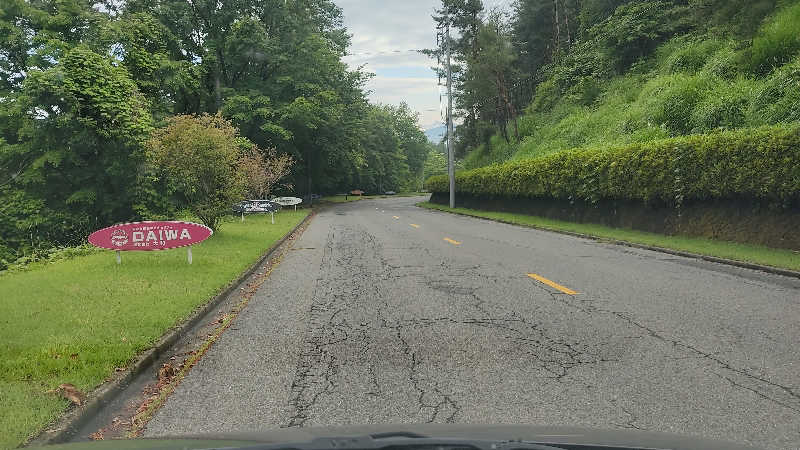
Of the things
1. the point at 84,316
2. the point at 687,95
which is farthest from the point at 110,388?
the point at 687,95

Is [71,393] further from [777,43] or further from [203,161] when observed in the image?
[777,43]

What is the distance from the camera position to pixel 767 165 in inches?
487

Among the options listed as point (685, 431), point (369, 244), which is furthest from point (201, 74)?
point (685, 431)

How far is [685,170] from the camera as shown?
49.9 feet

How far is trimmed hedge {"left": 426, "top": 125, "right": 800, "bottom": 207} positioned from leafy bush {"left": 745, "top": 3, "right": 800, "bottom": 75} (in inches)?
264

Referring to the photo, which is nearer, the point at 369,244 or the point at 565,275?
the point at 565,275

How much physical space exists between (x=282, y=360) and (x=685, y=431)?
11.4ft

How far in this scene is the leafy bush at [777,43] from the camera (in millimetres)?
19500

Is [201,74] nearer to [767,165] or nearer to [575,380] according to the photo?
[767,165]

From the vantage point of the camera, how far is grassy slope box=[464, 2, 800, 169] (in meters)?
A: 17.6

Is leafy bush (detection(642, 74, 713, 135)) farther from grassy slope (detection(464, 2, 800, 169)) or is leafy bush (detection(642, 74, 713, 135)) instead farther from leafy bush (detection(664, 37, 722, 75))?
leafy bush (detection(664, 37, 722, 75))

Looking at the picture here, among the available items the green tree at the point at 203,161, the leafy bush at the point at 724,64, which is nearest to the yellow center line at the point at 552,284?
the green tree at the point at 203,161

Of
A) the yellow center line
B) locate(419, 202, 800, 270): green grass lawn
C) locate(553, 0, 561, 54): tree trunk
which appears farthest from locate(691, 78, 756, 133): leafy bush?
locate(553, 0, 561, 54): tree trunk

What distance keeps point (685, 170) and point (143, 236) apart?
45.5ft
